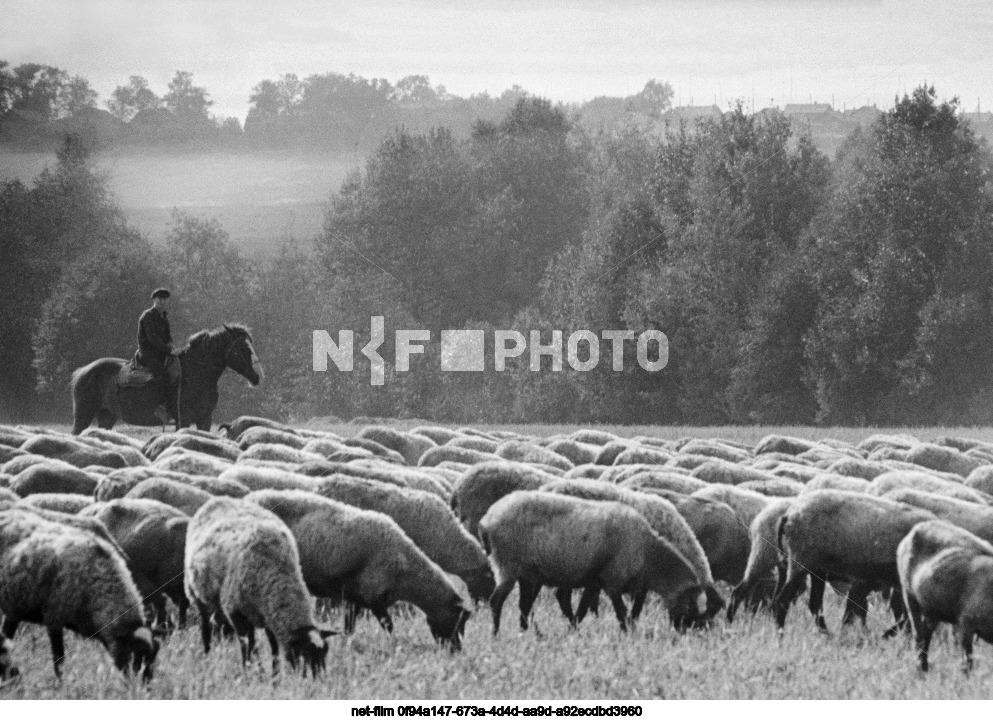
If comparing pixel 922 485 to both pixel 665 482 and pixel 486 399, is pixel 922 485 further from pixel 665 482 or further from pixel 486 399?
pixel 486 399

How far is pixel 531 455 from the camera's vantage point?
51.3 ft

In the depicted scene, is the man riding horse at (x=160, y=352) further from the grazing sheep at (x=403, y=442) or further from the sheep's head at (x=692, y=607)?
the sheep's head at (x=692, y=607)

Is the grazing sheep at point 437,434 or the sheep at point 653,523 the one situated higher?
the sheep at point 653,523

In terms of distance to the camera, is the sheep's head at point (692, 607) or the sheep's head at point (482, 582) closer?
the sheep's head at point (692, 607)

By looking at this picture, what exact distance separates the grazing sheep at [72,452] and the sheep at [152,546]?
4302 millimetres

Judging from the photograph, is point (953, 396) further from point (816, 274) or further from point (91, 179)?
point (91, 179)

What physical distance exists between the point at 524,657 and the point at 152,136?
31.9 m

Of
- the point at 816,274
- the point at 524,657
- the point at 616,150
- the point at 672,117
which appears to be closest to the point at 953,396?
the point at 816,274

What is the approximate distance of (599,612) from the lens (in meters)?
11.3

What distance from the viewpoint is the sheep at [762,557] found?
35.7 feet

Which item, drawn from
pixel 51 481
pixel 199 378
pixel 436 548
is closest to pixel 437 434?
pixel 199 378

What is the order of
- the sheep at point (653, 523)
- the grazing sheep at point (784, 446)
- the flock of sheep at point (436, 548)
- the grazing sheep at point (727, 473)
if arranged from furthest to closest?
the grazing sheep at point (784, 446), the grazing sheep at point (727, 473), the sheep at point (653, 523), the flock of sheep at point (436, 548)

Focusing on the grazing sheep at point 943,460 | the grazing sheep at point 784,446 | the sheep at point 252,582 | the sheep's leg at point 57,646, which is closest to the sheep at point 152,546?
the sheep at point 252,582

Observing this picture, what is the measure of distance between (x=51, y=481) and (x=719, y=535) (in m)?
5.74
